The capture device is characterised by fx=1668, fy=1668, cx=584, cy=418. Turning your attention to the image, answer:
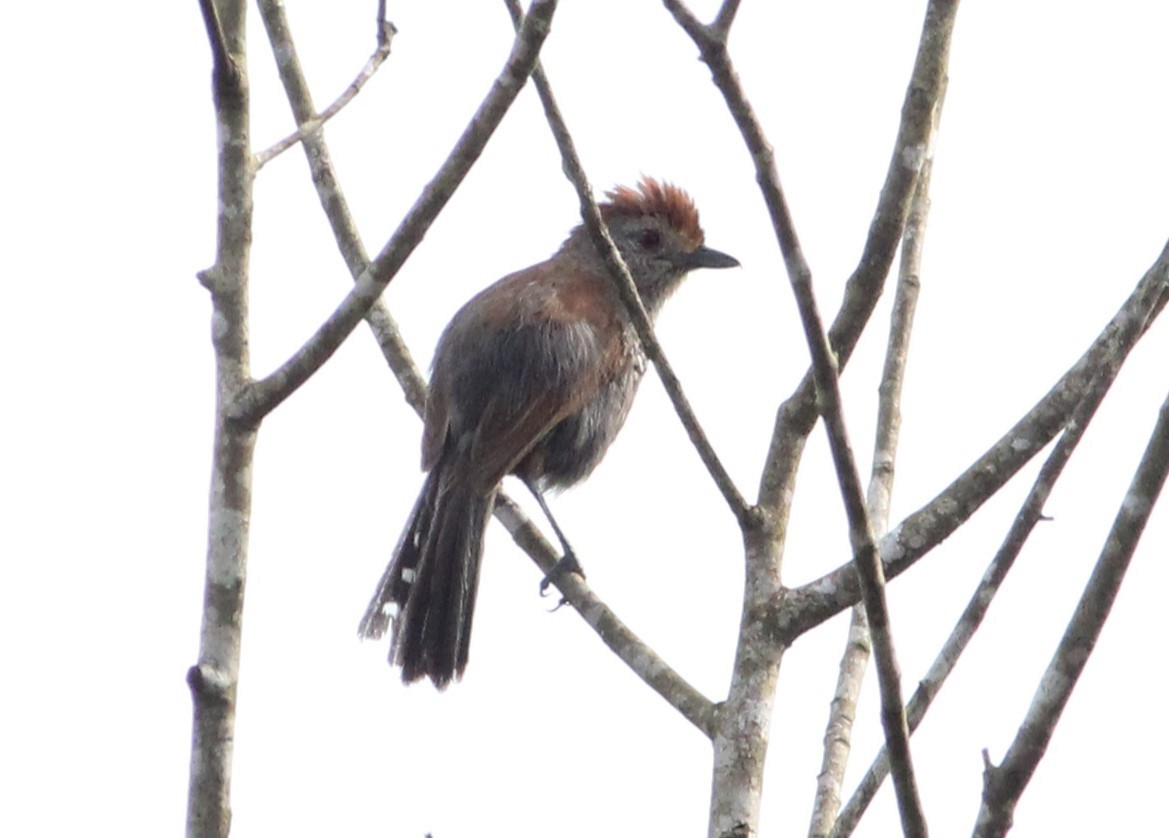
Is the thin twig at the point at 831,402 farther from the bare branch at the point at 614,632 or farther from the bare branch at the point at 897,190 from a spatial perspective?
the bare branch at the point at 614,632

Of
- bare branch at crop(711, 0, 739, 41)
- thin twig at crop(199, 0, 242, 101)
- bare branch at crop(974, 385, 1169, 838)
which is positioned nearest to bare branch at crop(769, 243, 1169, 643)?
bare branch at crop(974, 385, 1169, 838)

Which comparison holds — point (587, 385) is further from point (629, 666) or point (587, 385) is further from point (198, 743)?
point (198, 743)

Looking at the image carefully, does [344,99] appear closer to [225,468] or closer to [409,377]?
[225,468]

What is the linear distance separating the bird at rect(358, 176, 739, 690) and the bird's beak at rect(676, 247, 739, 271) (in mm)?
744

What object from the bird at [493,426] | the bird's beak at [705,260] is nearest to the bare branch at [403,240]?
the bird at [493,426]

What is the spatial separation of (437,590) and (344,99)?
243cm

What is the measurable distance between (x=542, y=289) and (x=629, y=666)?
281cm

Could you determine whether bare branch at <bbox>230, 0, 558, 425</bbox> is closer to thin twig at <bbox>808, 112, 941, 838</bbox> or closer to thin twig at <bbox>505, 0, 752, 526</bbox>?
thin twig at <bbox>505, 0, 752, 526</bbox>

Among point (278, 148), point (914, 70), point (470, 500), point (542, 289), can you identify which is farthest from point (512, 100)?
point (542, 289)

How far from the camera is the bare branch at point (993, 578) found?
3492mm

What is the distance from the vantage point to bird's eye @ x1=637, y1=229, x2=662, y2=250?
8.54m

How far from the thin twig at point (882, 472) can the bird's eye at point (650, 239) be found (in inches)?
127

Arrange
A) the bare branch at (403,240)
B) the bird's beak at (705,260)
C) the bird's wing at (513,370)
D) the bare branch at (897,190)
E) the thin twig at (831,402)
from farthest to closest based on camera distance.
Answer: the bird's beak at (705,260), the bird's wing at (513,370), the bare branch at (897,190), the bare branch at (403,240), the thin twig at (831,402)

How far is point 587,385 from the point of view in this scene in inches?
281
